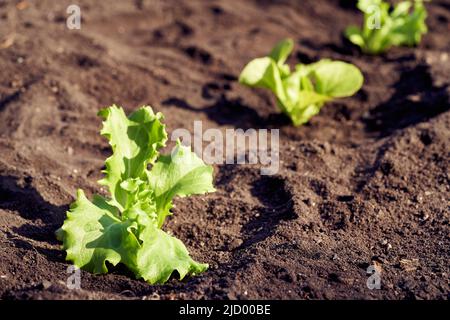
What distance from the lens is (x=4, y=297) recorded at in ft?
10.4

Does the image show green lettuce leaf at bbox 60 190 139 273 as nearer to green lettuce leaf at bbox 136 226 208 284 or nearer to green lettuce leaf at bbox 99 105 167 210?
green lettuce leaf at bbox 136 226 208 284

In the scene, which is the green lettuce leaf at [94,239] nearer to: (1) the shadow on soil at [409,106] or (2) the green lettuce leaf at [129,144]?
(2) the green lettuce leaf at [129,144]

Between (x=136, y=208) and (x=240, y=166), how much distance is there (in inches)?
53.9

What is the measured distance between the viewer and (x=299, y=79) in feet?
16.4

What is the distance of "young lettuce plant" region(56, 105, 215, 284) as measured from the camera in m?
3.33

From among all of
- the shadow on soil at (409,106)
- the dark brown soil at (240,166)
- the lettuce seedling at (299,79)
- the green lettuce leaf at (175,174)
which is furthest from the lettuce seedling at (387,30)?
the green lettuce leaf at (175,174)

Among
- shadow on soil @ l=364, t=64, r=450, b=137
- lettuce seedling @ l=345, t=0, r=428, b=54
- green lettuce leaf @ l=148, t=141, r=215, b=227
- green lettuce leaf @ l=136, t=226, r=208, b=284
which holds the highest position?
lettuce seedling @ l=345, t=0, r=428, b=54

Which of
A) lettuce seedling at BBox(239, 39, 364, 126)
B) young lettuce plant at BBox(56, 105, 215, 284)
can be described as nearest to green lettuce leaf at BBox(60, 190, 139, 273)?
young lettuce plant at BBox(56, 105, 215, 284)

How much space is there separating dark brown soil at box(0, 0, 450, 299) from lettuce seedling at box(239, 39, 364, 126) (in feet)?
0.96

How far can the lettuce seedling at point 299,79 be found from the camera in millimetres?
4793

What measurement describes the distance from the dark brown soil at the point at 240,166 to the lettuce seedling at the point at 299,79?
0.96 feet
